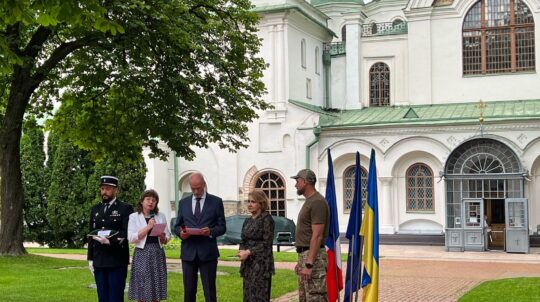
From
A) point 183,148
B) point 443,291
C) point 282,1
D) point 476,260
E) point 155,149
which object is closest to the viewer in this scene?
point 443,291

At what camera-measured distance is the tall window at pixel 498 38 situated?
33688 mm

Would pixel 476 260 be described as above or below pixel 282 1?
below

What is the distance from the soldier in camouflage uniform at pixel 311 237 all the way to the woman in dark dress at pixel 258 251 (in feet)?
1.32

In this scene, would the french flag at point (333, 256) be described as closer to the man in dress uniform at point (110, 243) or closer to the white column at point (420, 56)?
the man in dress uniform at point (110, 243)

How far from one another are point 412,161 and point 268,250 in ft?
77.3

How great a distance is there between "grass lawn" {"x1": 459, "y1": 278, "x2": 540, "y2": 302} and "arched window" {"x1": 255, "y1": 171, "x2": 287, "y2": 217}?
57.9 feet

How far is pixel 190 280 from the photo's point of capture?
10.1 meters

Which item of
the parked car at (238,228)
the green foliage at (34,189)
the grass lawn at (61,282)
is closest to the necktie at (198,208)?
the grass lawn at (61,282)

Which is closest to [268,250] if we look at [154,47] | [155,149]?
[154,47]

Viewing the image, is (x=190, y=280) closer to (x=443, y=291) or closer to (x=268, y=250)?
(x=268, y=250)

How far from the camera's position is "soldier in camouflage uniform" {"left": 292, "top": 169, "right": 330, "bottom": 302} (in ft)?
30.3

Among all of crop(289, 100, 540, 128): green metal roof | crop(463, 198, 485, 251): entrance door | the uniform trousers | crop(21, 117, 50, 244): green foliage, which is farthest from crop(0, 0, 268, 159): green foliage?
crop(289, 100, 540, 128): green metal roof

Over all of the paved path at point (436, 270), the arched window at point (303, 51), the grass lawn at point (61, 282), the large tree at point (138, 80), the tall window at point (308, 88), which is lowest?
the paved path at point (436, 270)

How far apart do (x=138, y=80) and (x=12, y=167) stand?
14.3 feet
